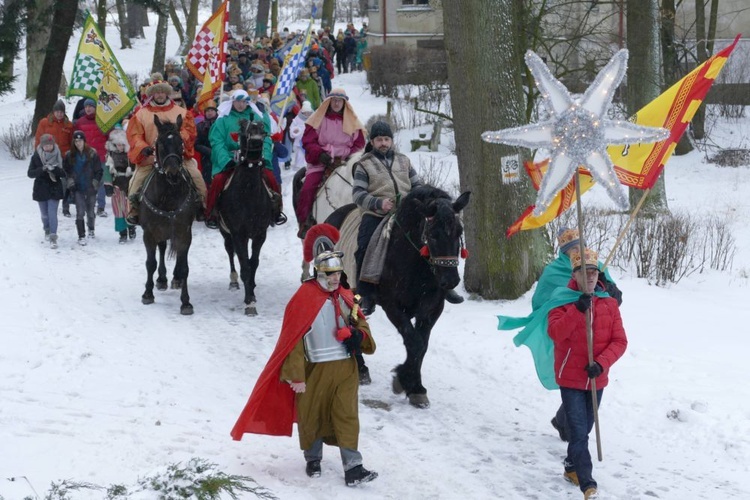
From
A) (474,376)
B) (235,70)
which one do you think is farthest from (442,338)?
(235,70)

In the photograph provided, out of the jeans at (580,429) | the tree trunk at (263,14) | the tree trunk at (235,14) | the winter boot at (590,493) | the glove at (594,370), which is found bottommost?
the winter boot at (590,493)

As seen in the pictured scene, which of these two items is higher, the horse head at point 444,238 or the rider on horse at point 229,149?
the rider on horse at point 229,149

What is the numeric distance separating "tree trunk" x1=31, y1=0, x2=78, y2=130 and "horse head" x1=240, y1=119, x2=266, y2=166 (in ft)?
47.8

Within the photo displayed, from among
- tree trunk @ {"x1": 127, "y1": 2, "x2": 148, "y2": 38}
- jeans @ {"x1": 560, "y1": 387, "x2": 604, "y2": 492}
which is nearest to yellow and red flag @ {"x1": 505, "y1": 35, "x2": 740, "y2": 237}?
jeans @ {"x1": 560, "y1": 387, "x2": 604, "y2": 492}

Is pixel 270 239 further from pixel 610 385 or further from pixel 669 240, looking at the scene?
pixel 610 385

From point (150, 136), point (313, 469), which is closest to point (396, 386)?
point (313, 469)

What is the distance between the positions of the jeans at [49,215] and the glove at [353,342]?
34.4 feet

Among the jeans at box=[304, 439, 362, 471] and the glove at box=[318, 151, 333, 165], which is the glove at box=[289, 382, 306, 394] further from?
the glove at box=[318, 151, 333, 165]

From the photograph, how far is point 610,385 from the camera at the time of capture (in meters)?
9.20

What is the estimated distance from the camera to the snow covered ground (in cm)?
712

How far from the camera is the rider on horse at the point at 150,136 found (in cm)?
1282

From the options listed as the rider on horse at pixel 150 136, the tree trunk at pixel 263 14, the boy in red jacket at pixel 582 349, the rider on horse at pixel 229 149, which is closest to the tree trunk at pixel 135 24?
Result: the tree trunk at pixel 263 14

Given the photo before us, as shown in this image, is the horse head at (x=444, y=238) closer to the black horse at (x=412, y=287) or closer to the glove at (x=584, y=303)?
the black horse at (x=412, y=287)

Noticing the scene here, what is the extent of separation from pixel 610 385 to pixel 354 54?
3822cm
